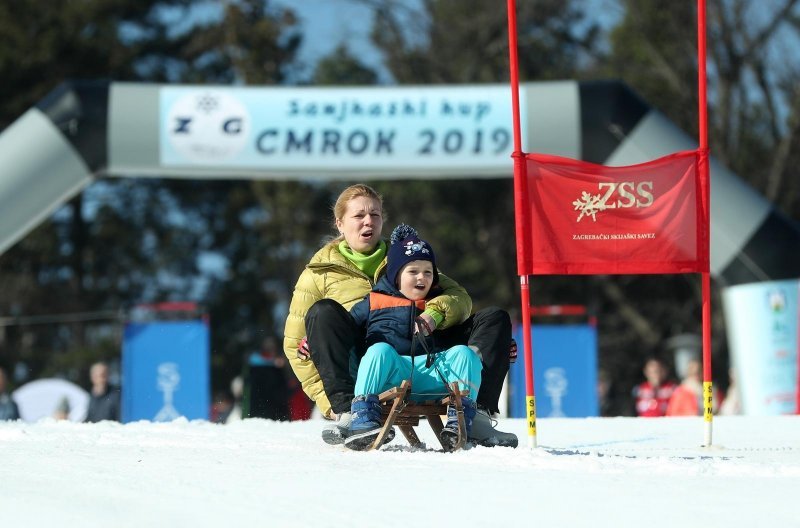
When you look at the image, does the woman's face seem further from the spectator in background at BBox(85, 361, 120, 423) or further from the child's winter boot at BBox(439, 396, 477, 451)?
the spectator in background at BBox(85, 361, 120, 423)

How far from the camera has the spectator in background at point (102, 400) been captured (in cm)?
1112

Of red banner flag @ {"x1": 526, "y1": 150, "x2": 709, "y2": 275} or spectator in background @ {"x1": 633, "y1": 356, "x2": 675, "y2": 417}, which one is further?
spectator in background @ {"x1": 633, "y1": 356, "x2": 675, "y2": 417}

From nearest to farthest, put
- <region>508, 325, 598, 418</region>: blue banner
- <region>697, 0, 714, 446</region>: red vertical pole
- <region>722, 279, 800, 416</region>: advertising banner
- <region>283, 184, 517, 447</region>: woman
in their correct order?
1. <region>283, 184, 517, 447</region>: woman
2. <region>697, 0, 714, 446</region>: red vertical pole
3. <region>722, 279, 800, 416</region>: advertising banner
4. <region>508, 325, 598, 418</region>: blue banner

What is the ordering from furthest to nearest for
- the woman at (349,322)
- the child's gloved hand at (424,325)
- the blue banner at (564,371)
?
the blue banner at (564,371) → the woman at (349,322) → the child's gloved hand at (424,325)

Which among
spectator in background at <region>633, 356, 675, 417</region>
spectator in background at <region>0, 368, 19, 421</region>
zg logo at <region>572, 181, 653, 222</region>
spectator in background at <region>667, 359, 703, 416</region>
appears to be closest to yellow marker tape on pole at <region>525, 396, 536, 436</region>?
zg logo at <region>572, 181, 653, 222</region>

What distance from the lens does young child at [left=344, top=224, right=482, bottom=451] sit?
16.7ft

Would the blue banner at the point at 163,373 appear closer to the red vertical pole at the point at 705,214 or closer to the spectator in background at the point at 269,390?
the spectator in background at the point at 269,390

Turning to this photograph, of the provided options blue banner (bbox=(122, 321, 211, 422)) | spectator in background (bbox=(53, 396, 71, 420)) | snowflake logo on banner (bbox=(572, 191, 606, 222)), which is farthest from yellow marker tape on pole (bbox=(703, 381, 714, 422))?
spectator in background (bbox=(53, 396, 71, 420))

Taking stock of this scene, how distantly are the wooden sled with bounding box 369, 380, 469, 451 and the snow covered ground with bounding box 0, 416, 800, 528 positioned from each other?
0.09 m

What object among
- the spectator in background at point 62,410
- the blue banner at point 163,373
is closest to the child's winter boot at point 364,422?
the blue banner at point 163,373

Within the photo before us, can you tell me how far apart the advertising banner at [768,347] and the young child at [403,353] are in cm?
702

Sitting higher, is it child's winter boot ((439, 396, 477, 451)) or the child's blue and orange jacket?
the child's blue and orange jacket

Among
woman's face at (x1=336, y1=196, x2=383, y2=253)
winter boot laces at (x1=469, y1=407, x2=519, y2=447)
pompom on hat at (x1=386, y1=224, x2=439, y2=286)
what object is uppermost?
woman's face at (x1=336, y1=196, x2=383, y2=253)

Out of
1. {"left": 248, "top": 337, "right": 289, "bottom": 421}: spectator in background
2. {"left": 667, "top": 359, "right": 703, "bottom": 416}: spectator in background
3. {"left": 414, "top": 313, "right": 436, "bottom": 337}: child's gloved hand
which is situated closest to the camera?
{"left": 414, "top": 313, "right": 436, "bottom": 337}: child's gloved hand
